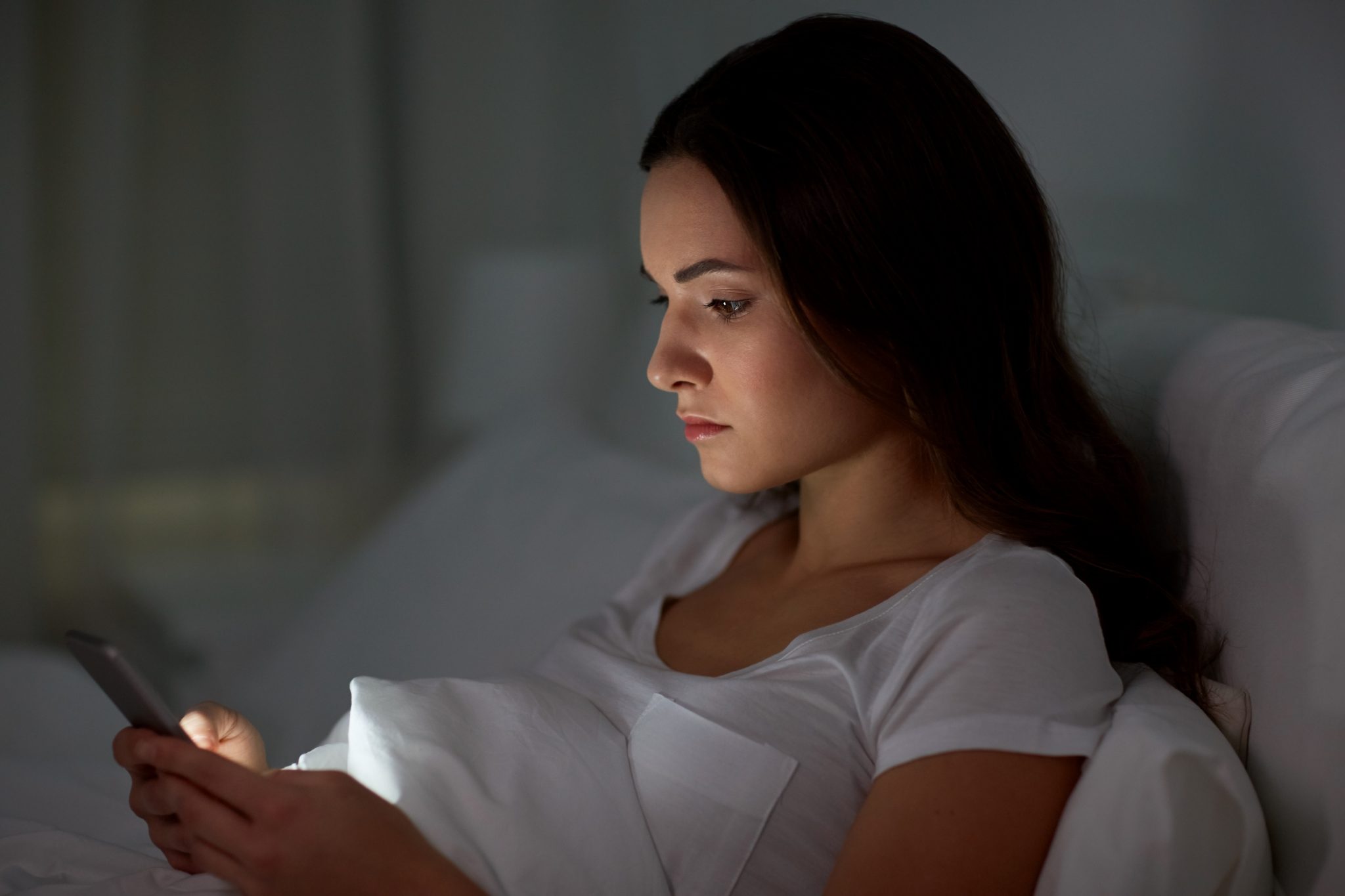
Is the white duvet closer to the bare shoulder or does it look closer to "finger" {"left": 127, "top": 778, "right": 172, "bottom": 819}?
"finger" {"left": 127, "top": 778, "right": 172, "bottom": 819}

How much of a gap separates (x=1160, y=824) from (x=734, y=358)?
1.53 ft

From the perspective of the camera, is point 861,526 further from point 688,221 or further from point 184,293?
point 184,293

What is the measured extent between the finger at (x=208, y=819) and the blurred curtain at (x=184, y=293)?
164 centimetres

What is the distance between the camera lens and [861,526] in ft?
3.27

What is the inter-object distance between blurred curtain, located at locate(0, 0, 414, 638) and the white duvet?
1.49m

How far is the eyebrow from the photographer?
0.87 m

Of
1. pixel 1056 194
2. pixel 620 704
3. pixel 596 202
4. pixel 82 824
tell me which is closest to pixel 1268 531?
pixel 620 704

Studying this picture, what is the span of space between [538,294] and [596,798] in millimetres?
1484

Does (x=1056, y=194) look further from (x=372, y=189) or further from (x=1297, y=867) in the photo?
(x=372, y=189)

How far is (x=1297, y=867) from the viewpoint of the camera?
684 mm

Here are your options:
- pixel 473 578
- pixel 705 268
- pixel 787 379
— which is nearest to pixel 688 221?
pixel 705 268

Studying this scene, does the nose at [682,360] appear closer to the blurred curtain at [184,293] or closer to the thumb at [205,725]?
the thumb at [205,725]

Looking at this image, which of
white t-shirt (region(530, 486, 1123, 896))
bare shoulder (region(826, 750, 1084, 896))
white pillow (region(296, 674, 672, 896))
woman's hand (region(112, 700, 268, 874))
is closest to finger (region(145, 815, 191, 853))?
woman's hand (region(112, 700, 268, 874))

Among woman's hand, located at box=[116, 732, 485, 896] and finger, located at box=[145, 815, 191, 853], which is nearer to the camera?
woman's hand, located at box=[116, 732, 485, 896]
